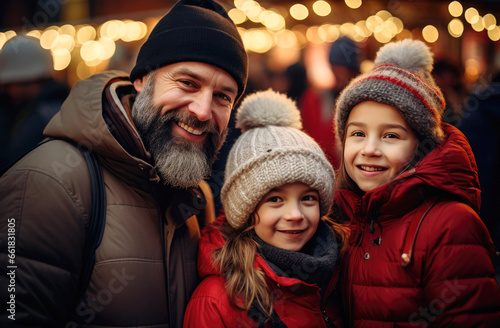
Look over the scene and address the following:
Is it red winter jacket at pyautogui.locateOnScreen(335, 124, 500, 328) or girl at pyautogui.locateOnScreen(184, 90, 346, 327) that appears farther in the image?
girl at pyautogui.locateOnScreen(184, 90, 346, 327)

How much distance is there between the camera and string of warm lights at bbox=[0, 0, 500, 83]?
7602 millimetres

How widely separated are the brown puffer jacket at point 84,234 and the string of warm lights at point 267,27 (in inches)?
247

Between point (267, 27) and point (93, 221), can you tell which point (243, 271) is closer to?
point (93, 221)

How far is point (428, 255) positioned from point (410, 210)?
266 millimetres

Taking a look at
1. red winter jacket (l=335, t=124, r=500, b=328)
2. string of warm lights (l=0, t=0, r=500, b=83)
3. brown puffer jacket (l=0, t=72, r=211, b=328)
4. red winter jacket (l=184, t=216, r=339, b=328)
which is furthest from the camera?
string of warm lights (l=0, t=0, r=500, b=83)

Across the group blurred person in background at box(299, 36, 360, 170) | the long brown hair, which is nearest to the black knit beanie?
the long brown hair

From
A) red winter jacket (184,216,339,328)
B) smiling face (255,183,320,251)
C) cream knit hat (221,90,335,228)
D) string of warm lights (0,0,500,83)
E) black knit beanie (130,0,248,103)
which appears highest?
string of warm lights (0,0,500,83)

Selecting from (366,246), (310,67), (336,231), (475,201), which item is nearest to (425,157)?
(475,201)

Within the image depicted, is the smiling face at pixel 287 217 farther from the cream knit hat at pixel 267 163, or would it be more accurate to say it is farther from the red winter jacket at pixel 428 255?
the red winter jacket at pixel 428 255

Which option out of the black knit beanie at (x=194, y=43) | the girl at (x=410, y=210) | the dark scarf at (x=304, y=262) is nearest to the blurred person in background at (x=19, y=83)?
the black knit beanie at (x=194, y=43)

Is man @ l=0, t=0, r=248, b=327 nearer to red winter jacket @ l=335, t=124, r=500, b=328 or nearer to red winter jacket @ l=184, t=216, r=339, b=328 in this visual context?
red winter jacket @ l=184, t=216, r=339, b=328

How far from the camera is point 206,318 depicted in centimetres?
187

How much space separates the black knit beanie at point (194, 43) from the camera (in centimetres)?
222

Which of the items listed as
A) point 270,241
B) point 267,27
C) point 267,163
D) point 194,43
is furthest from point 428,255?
point 267,27
